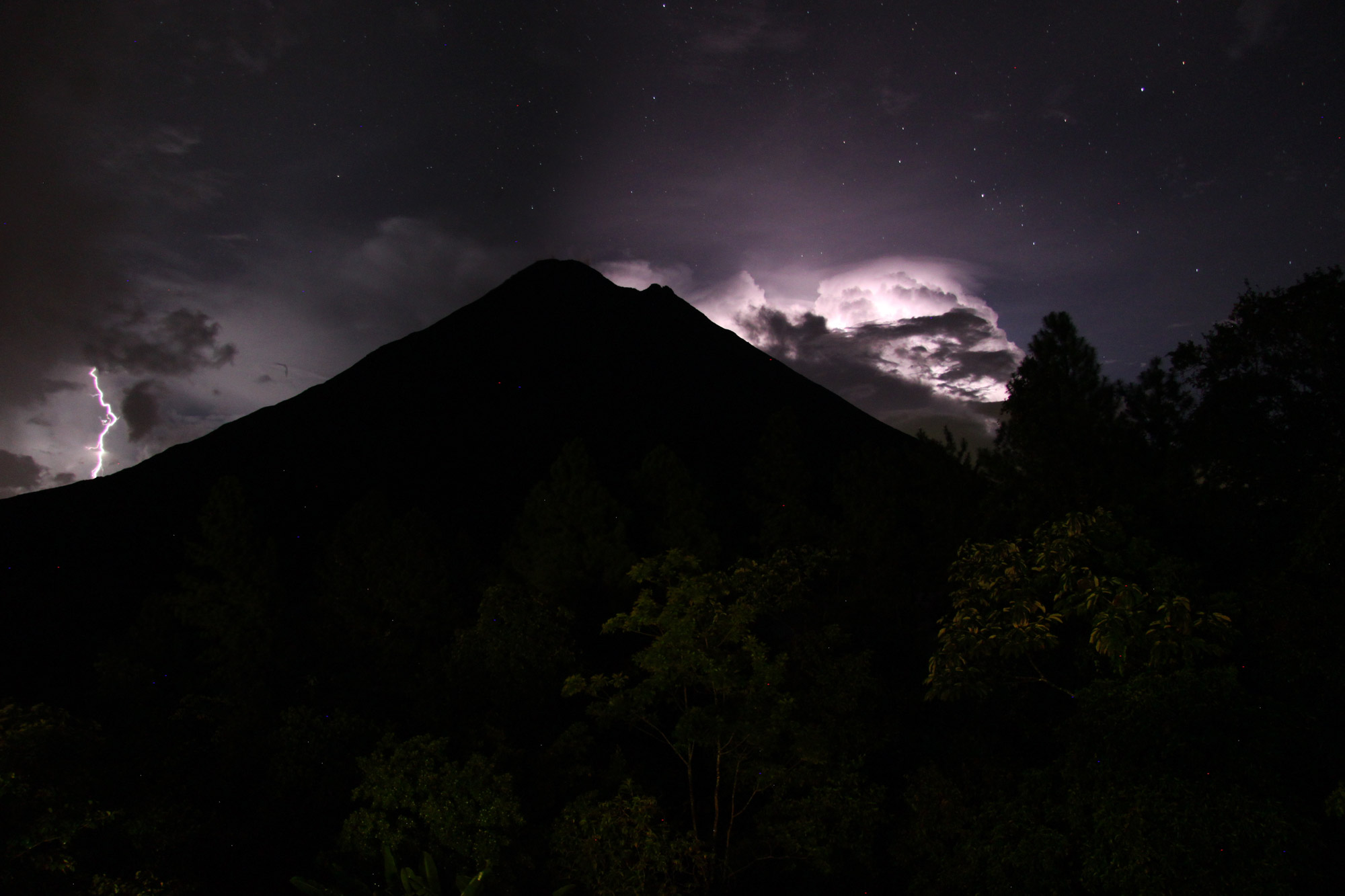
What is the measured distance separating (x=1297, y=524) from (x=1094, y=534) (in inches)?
146

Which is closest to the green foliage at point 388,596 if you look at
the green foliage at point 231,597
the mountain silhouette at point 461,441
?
the green foliage at point 231,597

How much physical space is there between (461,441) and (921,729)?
10206 centimetres

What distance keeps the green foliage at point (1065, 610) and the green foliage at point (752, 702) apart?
3925 mm

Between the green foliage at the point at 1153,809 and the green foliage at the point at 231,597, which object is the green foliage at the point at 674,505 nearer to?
the green foliage at the point at 231,597

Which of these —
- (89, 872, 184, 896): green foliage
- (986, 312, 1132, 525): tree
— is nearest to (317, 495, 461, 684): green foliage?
(89, 872, 184, 896): green foliage

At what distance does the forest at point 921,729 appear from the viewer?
8023mm

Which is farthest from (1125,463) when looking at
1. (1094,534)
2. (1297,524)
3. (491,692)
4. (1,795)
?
(1,795)

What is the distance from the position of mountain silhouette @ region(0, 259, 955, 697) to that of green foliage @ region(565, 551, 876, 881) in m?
16.7

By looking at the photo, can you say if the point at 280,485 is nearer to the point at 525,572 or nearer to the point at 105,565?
the point at 105,565

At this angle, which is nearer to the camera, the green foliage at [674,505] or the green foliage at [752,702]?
the green foliage at [752,702]

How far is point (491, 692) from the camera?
16.5 m

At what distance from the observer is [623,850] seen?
37.4 ft

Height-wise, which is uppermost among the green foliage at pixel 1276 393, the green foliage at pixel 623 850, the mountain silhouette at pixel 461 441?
the mountain silhouette at pixel 461 441

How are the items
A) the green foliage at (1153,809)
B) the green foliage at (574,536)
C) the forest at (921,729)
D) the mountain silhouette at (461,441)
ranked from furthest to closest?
1. the mountain silhouette at (461,441)
2. the green foliage at (574,536)
3. the forest at (921,729)
4. the green foliage at (1153,809)
